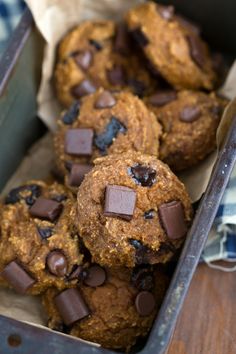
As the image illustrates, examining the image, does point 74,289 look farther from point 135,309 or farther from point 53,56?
point 53,56

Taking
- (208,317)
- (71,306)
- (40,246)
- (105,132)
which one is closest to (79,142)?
(105,132)

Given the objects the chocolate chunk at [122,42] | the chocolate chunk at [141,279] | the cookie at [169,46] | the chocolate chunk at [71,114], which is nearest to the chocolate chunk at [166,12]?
the cookie at [169,46]

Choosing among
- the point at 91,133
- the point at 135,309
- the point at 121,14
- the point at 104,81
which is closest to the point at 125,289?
the point at 135,309

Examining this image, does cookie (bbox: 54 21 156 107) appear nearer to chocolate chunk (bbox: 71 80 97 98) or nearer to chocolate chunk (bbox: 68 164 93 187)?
chocolate chunk (bbox: 71 80 97 98)

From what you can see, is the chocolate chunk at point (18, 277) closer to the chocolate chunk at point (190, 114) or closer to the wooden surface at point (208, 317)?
the wooden surface at point (208, 317)

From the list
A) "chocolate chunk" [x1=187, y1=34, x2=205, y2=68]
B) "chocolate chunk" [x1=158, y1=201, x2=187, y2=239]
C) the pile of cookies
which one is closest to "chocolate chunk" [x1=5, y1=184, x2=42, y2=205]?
the pile of cookies

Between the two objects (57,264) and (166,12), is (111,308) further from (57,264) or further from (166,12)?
(166,12)
